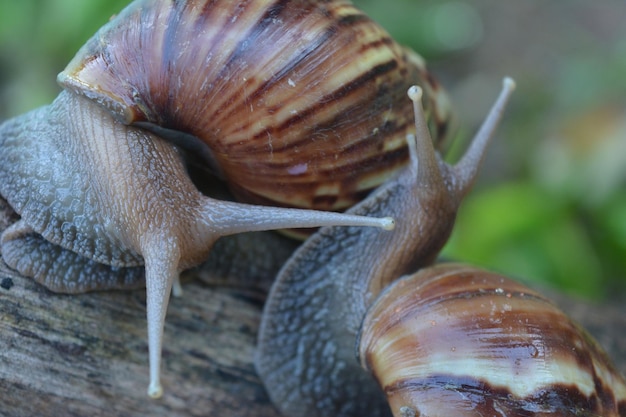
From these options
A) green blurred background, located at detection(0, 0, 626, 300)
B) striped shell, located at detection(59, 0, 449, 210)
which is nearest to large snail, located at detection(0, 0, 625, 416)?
striped shell, located at detection(59, 0, 449, 210)

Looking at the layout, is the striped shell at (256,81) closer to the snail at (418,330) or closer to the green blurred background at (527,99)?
the snail at (418,330)

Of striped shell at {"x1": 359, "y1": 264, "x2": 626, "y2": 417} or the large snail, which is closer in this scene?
striped shell at {"x1": 359, "y1": 264, "x2": 626, "y2": 417}

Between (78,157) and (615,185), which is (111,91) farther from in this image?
(615,185)

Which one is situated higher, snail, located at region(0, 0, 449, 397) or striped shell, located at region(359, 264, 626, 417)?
snail, located at region(0, 0, 449, 397)

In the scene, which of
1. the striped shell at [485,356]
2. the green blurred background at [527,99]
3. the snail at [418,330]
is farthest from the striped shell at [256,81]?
the green blurred background at [527,99]

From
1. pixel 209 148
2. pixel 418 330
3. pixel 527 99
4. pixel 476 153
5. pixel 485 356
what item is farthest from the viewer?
pixel 527 99

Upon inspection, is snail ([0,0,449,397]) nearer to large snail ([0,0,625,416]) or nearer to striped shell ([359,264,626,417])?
large snail ([0,0,625,416])

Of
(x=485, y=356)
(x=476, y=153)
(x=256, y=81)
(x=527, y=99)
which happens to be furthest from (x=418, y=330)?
(x=527, y=99)

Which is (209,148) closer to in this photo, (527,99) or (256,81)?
(256,81)
